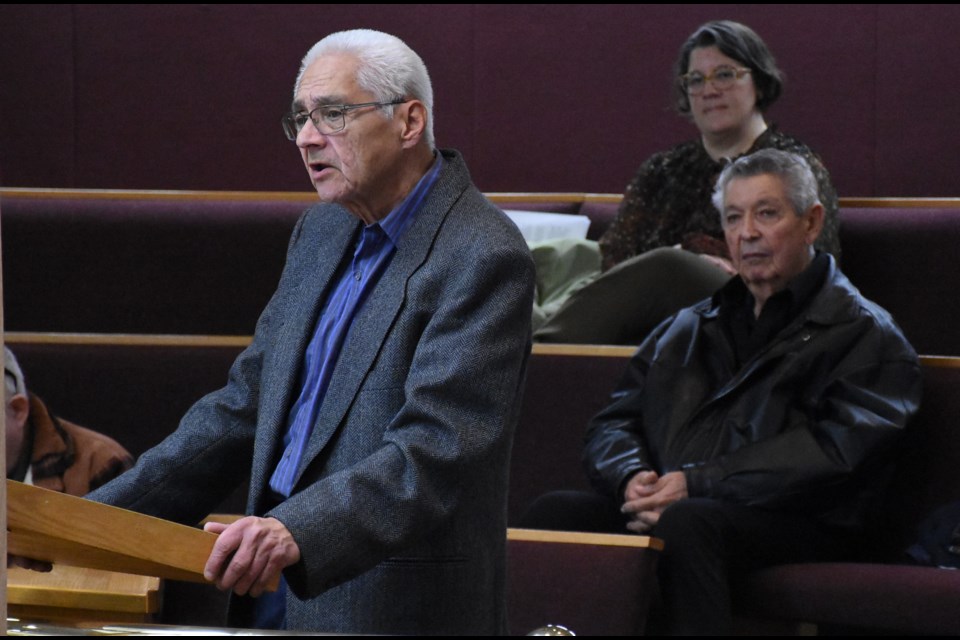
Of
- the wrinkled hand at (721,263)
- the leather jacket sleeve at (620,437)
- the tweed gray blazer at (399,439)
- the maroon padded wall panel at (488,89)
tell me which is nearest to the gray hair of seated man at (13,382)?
the tweed gray blazer at (399,439)

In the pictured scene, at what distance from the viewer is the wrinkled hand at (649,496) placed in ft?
5.83

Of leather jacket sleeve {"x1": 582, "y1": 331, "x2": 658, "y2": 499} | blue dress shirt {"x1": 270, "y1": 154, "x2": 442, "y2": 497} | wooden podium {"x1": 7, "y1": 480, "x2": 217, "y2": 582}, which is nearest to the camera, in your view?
wooden podium {"x1": 7, "y1": 480, "x2": 217, "y2": 582}

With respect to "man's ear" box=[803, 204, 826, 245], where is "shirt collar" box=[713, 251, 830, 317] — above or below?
below

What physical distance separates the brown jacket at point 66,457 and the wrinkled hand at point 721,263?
0.93 metres

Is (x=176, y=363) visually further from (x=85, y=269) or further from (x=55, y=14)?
(x=55, y=14)

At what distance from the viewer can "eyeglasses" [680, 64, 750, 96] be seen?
7.67 feet

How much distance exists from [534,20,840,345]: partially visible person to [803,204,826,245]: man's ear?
0.21 meters

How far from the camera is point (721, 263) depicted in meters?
2.19

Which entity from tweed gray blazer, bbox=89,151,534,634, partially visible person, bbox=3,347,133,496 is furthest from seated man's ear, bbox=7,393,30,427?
tweed gray blazer, bbox=89,151,534,634

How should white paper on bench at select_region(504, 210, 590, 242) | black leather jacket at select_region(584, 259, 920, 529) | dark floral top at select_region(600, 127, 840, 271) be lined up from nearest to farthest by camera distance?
black leather jacket at select_region(584, 259, 920, 529) → dark floral top at select_region(600, 127, 840, 271) → white paper on bench at select_region(504, 210, 590, 242)

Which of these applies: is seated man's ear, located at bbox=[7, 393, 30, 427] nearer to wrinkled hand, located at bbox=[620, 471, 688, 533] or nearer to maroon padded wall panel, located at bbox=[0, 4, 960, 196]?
wrinkled hand, located at bbox=[620, 471, 688, 533]

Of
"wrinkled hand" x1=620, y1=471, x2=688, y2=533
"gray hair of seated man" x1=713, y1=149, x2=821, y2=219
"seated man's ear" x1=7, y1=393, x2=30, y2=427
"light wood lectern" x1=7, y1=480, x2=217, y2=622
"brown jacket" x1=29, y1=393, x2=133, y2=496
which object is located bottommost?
"wrinkled hand" x1=620, y1=471, x2=688, y2=533

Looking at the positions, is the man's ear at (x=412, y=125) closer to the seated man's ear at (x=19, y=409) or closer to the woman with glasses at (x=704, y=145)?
the seated man's ear at (x=19, y=409)

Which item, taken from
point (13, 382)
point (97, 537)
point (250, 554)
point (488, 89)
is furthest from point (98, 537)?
point (488, 89)
